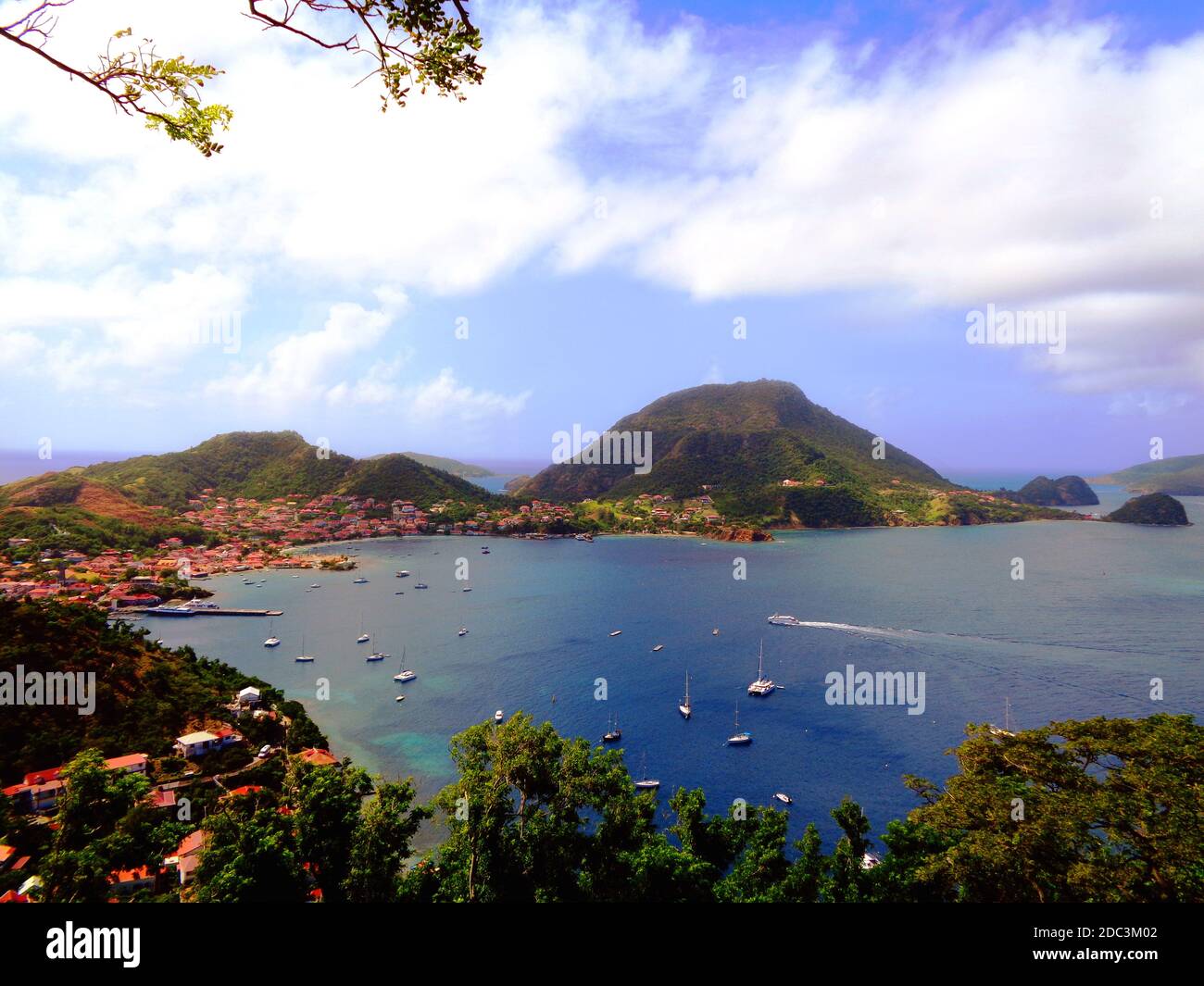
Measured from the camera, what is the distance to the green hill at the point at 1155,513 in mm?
86375

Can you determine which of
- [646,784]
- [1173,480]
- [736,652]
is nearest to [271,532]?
[736,652]

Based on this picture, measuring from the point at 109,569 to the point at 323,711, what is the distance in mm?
33482

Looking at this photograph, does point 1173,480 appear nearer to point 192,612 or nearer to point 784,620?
point 784,620

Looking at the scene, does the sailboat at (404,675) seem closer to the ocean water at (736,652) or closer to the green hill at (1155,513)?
the ocean water at (736,652)

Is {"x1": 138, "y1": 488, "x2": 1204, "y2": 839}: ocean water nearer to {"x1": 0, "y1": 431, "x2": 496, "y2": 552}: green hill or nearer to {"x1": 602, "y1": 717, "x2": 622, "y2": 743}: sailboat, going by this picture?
{"x1": 602, "y1": 717, "x2": 622, "y2": 743}: sailboat

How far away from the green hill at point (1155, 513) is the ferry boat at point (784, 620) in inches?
3496

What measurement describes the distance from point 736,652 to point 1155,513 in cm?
9846

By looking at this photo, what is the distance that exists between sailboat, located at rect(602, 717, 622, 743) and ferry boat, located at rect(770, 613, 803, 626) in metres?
16.8

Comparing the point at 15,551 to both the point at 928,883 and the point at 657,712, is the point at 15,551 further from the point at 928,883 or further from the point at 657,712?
the point at 928,883

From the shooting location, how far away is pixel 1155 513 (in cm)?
8750

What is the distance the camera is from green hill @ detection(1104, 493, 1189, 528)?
8638 cm

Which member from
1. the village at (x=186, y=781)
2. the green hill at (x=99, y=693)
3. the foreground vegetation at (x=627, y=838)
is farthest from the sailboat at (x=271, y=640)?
the foreground vegetation at (x=627, y=838)

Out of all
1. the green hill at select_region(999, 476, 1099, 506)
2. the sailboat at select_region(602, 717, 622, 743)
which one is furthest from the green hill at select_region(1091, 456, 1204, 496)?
the sailboat at select_region(602, 717, 622, 743)

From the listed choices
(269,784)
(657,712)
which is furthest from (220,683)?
(657,712)
